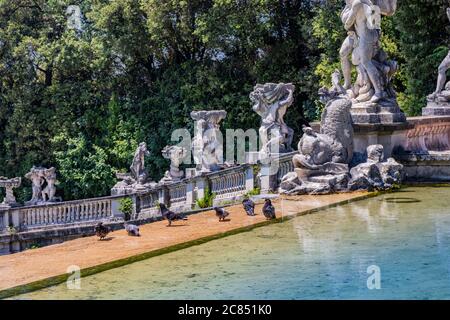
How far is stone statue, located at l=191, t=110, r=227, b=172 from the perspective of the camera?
19562 millimetres

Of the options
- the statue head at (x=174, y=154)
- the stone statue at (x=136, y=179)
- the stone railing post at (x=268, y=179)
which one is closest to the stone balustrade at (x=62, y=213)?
the stone statue at (x=136, y=179)

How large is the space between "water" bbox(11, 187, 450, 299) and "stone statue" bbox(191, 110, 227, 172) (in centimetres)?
863

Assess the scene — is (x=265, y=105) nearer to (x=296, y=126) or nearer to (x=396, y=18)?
(x=396, y=18)

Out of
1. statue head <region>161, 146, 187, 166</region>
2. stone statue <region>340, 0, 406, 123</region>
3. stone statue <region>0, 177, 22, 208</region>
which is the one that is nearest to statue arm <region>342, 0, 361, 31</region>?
stone statue <region>340, 0, 406, 123</region>

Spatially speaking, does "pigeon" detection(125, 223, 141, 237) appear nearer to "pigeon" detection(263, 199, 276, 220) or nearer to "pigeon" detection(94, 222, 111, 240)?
"pigeon" detection(94, 222, 111, 240)

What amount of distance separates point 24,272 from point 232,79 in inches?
981

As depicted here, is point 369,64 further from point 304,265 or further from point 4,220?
point 4,220

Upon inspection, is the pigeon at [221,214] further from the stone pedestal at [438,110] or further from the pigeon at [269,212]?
the stone pedestal at [438,110]

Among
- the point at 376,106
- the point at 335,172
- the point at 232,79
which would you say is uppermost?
the point at 232,79

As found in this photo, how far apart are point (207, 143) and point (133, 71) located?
16.9 m

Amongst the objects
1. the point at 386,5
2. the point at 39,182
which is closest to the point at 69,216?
the point at 39,182

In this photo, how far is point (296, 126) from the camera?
1222 inches

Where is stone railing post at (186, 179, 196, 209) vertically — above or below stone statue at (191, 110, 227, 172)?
below
